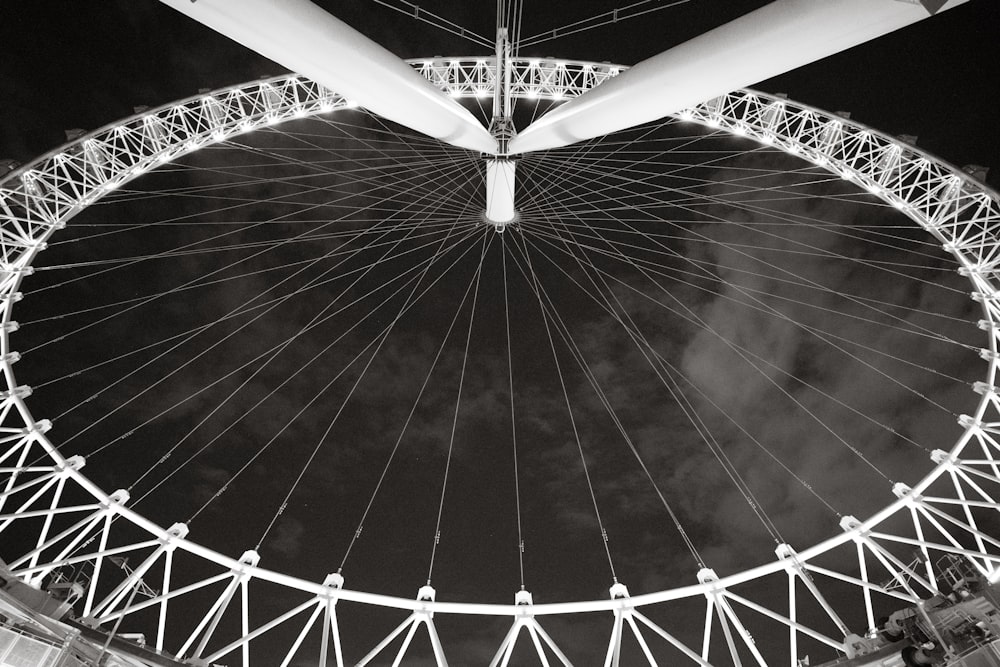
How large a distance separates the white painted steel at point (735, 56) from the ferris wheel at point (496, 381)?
10903 mm

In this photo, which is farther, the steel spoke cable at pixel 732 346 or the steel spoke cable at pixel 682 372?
the steel spoke cable at pixel 682 372

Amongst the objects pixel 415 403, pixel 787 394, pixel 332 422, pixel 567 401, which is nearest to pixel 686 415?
pixel 787 394

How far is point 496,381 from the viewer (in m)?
38.8

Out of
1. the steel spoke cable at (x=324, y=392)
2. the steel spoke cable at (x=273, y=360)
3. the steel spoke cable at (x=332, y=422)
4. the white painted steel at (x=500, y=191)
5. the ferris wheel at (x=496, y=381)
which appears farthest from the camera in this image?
the steel spoke cable at (x=324, y=392)

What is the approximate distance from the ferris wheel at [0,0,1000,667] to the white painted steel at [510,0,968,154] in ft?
35.8

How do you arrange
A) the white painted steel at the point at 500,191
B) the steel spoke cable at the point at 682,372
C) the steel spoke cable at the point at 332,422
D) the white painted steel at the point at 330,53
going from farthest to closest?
the steel spoke cable at the point at 682,372
the steel spoke cable at the point at 332,422
the white painted steel at the point at 500,191
the white painted steel at the point at 330,53

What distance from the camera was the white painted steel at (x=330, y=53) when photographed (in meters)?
12.6

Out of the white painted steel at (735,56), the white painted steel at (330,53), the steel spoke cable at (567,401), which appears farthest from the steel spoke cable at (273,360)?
the white painted steel at (735,56)

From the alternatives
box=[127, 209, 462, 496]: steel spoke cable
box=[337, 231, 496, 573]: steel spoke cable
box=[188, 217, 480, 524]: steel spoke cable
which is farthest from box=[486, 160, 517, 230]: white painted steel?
box=[127, 209, 462, 496]: steel spoke cable

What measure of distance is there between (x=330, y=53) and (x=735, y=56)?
915 cm

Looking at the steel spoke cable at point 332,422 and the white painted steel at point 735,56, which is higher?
the steel spoke cable at point 332,422

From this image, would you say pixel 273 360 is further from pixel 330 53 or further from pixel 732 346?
pixel 732 346

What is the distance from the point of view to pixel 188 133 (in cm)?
2702

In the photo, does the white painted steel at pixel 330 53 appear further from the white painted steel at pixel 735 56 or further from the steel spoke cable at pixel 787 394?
the steel spoke cable at pixel 787 394
